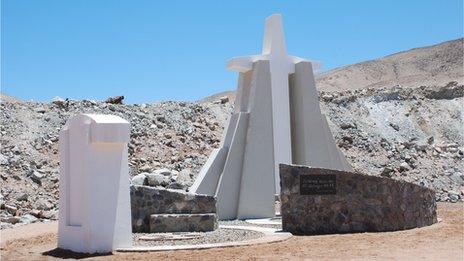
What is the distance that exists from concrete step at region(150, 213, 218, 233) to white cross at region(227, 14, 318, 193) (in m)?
5.29

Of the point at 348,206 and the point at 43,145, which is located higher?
the point at 43,145

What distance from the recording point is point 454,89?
42125 mm

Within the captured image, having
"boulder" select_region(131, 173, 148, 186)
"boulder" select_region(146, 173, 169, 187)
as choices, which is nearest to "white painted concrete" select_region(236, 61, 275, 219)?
"boulder" select_region(131, 173, 148, 186)

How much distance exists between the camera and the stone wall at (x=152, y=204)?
48.1ft

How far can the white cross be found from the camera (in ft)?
63.8

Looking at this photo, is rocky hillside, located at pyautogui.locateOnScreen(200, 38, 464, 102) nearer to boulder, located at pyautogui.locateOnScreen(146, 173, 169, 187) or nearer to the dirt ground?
boulder, located at pyautogui.locateOnScreen(146, 173, 169, 187)

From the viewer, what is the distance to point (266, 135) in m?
18.5

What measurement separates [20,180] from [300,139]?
432 inches

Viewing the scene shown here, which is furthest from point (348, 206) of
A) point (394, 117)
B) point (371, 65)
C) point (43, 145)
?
point (371, 65)

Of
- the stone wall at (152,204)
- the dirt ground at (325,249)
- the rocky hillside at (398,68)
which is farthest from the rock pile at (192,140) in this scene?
the rocky hillside at (398,68)

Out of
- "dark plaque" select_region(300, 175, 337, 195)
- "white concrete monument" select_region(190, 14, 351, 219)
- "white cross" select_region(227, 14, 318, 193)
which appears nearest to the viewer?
"dark plaque" select_region(300, 175, 337, 195)

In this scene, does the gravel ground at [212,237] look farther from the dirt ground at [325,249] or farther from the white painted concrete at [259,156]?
the white painted concrete at [259,156]

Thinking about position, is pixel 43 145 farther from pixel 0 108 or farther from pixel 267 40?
pixel 267 40

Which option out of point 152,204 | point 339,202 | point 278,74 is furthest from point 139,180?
point 339,202
